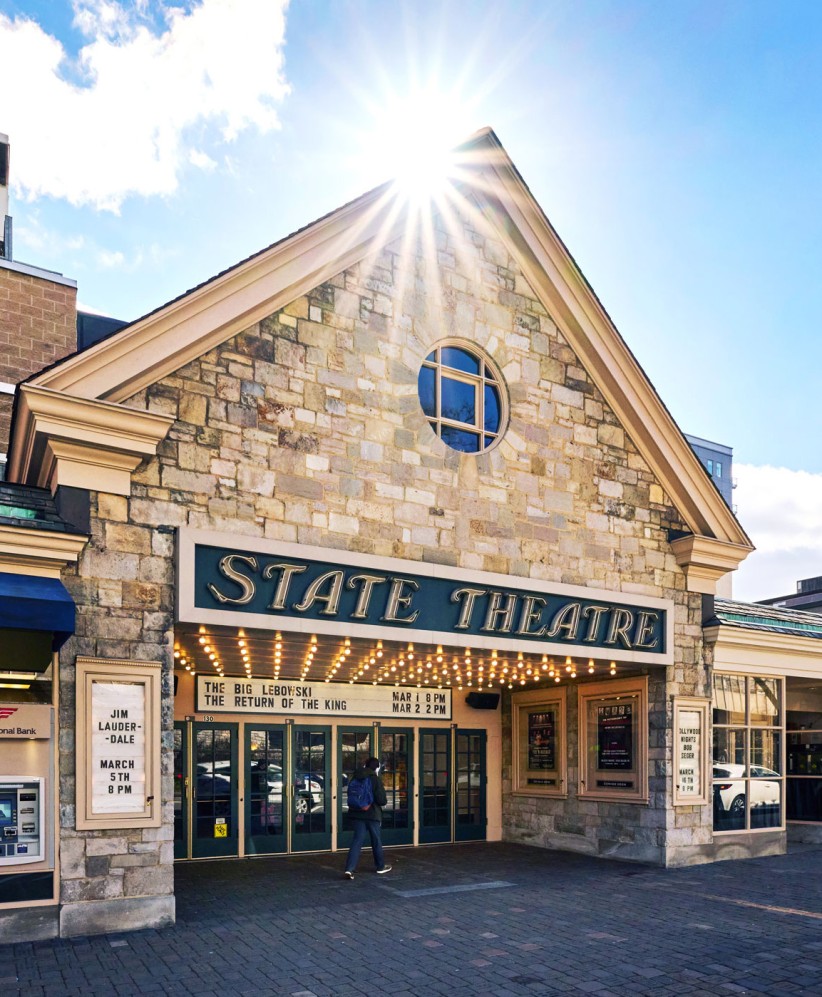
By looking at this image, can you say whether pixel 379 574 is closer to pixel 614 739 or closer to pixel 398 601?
pixel 398 601

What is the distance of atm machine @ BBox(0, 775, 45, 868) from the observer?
793 cm

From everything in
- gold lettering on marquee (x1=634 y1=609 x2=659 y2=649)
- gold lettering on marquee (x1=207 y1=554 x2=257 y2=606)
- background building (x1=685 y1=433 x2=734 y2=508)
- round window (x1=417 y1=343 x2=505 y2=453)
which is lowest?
gold lettering on marquee (x1=634 y1=609 x2=659 y2=649)

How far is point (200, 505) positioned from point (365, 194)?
439 cm

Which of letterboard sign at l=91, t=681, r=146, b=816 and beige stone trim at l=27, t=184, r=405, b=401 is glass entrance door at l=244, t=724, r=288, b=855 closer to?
letterboard sign at l=91, t=681, r=146, b=816

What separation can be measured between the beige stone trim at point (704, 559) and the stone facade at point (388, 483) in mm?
204

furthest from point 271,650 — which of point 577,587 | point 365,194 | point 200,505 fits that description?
point 365,194

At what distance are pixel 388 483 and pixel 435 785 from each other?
6.78 meters

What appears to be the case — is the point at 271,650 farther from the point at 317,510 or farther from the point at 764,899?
the point at 764,899

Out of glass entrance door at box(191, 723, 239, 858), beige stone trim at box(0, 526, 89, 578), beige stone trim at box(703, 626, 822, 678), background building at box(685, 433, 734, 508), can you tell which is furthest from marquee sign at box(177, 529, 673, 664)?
background building at box(685, 433, 734, 508)

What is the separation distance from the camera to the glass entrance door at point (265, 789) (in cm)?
1348

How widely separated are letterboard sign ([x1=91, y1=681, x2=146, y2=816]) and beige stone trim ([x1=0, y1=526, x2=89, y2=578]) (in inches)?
46.7

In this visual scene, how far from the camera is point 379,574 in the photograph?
10.4m

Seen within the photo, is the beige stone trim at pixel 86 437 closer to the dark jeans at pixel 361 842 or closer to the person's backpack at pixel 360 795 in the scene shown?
the person's backpack at pixel 360 795

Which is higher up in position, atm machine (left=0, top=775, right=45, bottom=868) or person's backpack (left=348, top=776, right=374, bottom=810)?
atm machine (left=0, top=775, right=45, bottom=868)
